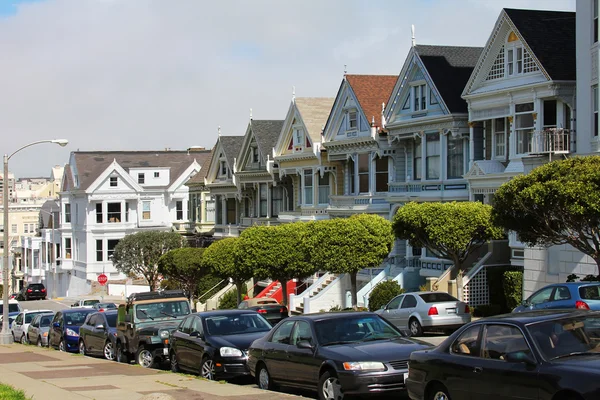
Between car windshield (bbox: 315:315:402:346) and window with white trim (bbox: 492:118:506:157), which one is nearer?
car windshield (bbox: 315:315:402:346)

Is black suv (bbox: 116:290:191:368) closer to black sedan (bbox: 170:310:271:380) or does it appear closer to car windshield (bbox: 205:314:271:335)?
black sedan (bbox: 170:310:271:380)

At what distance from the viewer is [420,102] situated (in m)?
38.1

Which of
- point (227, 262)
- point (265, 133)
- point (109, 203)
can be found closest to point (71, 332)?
point (227, 262)

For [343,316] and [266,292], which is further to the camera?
[266,292]

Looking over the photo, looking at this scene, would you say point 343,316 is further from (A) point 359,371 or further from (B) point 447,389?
(B) point 447,389

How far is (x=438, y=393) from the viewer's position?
12344 millimetres

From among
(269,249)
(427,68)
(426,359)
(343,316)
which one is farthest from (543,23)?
(426,359)

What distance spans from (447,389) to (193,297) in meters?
43.3

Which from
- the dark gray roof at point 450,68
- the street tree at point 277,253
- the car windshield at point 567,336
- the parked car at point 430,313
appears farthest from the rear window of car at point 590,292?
the street tree at point 277,253

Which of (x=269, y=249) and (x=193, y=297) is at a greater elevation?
(x=269, y=249)

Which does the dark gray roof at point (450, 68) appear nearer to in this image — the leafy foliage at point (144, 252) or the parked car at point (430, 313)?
the parked car at point (430, 313)

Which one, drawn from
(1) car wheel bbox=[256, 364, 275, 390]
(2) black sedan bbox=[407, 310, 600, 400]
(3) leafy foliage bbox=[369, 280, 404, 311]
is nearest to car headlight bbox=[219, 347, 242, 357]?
(1) car wheel bbox=[256, 364, 275, 390]

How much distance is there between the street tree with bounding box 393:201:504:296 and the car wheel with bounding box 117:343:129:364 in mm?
10827

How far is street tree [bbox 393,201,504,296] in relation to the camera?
3020 centimetres
